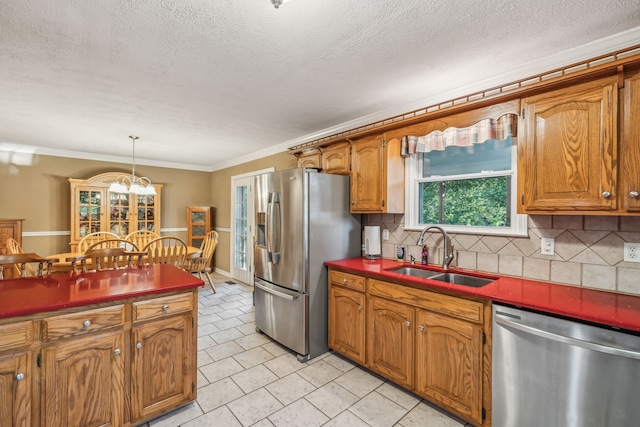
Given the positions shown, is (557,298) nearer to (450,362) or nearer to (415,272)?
(450,362)

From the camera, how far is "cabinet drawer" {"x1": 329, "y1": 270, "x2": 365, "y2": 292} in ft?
8.24

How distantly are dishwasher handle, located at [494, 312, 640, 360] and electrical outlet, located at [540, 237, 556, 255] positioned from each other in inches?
27.9

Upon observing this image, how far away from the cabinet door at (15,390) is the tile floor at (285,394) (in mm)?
693

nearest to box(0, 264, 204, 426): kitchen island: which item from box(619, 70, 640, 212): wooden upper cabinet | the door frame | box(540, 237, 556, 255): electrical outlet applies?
box(540, 237, 556, 255): electrical outlet

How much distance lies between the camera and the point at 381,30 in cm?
170

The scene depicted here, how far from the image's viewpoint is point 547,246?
2.03 metres

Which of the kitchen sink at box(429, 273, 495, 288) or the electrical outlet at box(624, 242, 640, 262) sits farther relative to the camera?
the kitchen sink at box(429, 273, 495, 288)

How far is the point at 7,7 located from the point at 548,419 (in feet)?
11.5

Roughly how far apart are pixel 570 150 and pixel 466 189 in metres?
0.90

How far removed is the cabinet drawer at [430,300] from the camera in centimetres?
182

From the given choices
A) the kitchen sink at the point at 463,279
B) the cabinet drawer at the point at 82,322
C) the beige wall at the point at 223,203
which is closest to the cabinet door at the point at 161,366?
the cabinet drawer at the point at 82,322

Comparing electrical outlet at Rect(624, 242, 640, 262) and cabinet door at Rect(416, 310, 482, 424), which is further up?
electrical outlet at Rect(624, 242, 640, 262)

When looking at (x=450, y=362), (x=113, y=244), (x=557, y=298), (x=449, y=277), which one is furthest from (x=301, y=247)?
(x=113, y=244)

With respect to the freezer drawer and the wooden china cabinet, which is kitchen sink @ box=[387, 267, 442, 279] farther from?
the wooden china cabinet
